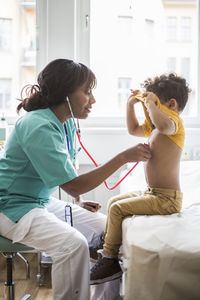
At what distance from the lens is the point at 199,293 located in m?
0.99

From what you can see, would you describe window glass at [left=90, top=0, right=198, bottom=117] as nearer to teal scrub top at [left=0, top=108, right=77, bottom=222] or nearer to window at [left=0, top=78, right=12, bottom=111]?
window at [left=0, top=78, right=12, bottom=111]

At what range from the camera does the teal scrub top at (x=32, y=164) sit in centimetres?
132

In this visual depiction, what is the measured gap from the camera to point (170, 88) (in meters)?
1.57

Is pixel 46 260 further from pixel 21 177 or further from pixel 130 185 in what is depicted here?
pixel 21 177

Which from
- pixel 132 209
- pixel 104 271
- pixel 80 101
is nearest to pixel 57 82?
pixel 80 101

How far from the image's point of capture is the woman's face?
1535mm

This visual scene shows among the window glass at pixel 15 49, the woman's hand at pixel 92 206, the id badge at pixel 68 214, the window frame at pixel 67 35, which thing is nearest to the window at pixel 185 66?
the window frame at pixel 67 35

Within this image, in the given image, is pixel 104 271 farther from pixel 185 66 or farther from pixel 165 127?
pixel 185 66

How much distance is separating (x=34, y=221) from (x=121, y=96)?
151cm

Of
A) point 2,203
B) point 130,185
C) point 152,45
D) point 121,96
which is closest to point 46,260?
point 130,185

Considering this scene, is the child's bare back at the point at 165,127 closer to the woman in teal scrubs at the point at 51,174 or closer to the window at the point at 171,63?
the woman in teal scrubs at the point at 51,174

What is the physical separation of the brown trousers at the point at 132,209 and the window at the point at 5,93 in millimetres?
1479

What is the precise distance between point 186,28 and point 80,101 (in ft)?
4.73

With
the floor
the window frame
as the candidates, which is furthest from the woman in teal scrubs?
the window frame
